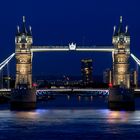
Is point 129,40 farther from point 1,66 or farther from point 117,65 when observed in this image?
point 1,66

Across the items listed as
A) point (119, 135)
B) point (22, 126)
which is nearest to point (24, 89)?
point (22, 126)

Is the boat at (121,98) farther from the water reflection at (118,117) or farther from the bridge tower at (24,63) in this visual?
the bridge tower at (24,63)

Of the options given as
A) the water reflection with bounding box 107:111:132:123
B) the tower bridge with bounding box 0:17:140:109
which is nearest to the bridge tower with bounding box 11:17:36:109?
the tower bridge with bounding box 0:17:140:109

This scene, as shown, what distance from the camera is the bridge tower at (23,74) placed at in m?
147

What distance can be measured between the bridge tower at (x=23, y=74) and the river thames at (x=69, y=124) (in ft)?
11.1

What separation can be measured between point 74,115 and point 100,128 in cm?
2117

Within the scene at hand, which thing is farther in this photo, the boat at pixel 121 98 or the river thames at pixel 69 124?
the boat at pixel 121 98

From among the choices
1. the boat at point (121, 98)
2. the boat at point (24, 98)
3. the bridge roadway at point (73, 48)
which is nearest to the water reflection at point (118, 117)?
the boat at point (121, 98)

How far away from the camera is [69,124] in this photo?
11831 cm

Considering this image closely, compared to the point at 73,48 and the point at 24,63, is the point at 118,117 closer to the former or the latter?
the point at 73,48

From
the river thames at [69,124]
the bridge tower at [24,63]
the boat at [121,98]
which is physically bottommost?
the river thames at [69,124]

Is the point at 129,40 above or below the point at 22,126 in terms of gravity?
above

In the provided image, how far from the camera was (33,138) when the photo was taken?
10212 cm

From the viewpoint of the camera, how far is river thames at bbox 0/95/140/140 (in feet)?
345
